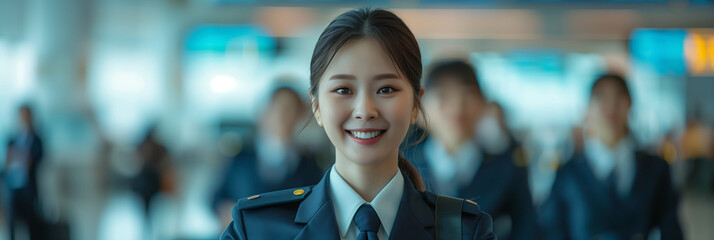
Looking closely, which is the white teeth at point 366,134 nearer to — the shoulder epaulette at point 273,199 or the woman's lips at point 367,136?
the woman's lips at point 367,136

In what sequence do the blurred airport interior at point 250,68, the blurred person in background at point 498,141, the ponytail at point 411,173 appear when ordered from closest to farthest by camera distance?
the ponytail at point 411,173, the blurred person in background at point 498,141, the blurred airport interior at point 250,68

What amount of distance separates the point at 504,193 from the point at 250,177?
152 cm

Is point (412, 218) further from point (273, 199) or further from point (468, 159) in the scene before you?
point (468, 159)

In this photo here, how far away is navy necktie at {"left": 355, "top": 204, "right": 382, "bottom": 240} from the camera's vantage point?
51.2 inches

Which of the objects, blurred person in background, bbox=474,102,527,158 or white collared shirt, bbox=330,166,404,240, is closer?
white collared shirt, bbox=330,166,404,240

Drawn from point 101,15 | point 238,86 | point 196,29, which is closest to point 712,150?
point 238,86

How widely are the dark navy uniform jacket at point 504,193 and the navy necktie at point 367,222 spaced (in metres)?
2.15

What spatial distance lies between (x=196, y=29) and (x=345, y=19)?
29.9 ft

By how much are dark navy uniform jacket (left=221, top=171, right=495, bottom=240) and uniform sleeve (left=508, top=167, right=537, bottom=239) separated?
223 centimetres

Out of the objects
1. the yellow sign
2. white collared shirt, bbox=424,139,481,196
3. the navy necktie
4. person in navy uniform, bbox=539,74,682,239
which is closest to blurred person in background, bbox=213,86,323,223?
white collared shirt, bbox=424,139,481,196

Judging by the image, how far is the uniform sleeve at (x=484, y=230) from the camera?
54.2 inches

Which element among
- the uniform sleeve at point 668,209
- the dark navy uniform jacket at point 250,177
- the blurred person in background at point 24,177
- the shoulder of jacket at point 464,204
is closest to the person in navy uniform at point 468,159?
the uniform sleeve at point 668,209

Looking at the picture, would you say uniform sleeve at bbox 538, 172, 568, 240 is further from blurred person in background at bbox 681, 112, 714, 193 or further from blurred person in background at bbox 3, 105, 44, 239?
blurred person in background at bbox 681, 112, 714, 193

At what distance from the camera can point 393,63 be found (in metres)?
1.33
